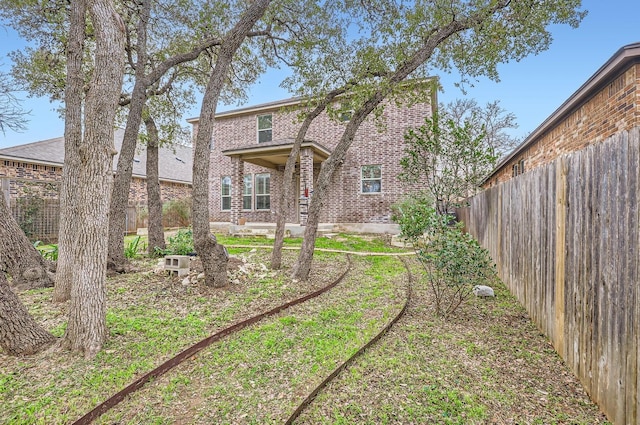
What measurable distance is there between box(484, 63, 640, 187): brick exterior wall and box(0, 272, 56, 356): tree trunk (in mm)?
6880

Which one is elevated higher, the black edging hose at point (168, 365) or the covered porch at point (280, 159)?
the covered porch at point (280, 159)

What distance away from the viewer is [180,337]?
340 centimetres

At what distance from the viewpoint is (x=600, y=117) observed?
192 inches

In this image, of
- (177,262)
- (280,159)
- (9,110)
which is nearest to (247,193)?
(280,159)

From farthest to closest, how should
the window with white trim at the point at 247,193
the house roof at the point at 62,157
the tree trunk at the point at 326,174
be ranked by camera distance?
the window with white trim at the point at 247,193 < the house roof at the point at 62,157 < the tree trunk at the point at 326,174

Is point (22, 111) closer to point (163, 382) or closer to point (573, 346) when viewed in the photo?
point (163, 382)

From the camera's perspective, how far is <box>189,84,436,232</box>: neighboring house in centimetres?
1246

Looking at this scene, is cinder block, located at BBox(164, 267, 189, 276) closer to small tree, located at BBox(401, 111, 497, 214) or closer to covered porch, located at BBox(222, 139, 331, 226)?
small tree, located at BBox(401, 111, 497, 214)

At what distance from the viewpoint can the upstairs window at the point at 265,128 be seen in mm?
15430

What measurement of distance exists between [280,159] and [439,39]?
352 inches

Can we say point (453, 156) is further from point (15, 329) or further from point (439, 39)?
point (15, 329)

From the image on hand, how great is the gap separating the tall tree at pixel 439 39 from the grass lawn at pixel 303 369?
237cm

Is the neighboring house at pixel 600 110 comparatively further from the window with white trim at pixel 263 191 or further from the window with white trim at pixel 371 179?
the window with white trim at pixel 263 191

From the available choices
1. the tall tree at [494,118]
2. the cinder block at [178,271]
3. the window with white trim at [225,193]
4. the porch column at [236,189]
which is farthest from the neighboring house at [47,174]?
the tall tree at [494,118]
